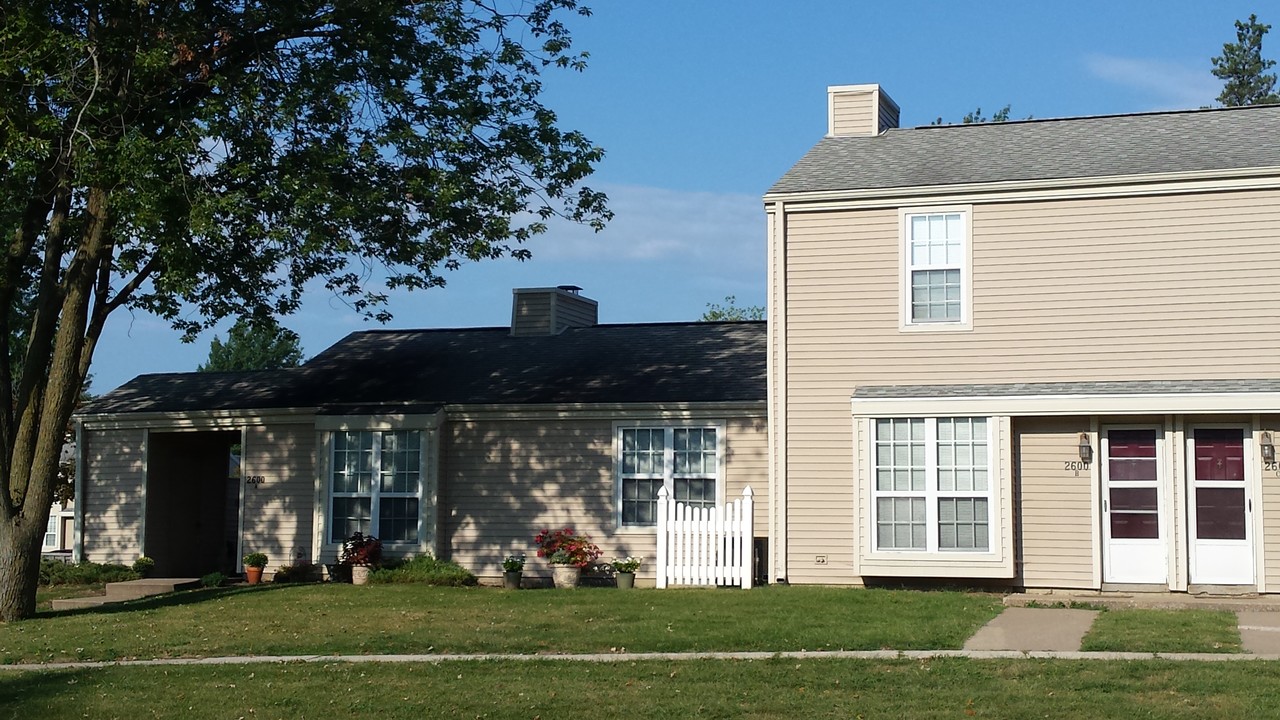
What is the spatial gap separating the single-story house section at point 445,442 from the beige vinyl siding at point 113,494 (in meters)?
0.03

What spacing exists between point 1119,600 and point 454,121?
11.1 m

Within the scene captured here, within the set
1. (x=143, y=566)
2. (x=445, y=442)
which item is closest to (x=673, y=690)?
(x=445, y=442)

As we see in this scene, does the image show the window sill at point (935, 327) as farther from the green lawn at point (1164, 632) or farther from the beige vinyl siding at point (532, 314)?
the beige vinyl siding at point (532, 314)

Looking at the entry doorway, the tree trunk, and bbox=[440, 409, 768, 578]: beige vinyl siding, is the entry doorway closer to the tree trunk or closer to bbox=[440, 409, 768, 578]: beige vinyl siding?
bbox=[440, 409, 768, 578]: beige vinyl siding

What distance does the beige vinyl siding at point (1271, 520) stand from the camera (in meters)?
17.2

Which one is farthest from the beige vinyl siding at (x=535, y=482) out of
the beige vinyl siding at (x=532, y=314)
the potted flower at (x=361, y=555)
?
the beige vinyl siding at (x=532, y=314)

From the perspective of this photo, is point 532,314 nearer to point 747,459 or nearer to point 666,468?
point 666,468

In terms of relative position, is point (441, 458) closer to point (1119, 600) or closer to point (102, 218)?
point (102, 218)

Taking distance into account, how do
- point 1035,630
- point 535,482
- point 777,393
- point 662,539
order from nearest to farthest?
point 1035,630
point 777,393
point 662,539
point 535,482

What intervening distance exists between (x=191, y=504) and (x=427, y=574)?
23.7 ft

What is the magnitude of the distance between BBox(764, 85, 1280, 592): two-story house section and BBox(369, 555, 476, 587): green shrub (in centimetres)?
508

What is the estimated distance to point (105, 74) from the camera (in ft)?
56.3

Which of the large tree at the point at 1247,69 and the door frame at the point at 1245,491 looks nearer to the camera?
the door frame at the point at 1245,491

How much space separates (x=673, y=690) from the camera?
1111 cm
